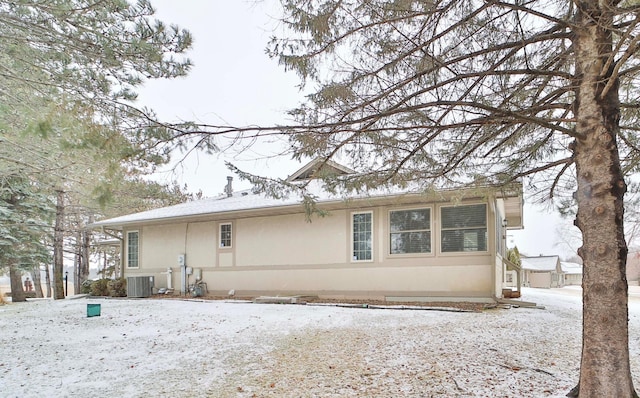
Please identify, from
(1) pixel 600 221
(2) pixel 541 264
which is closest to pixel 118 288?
(1) pixel 600 221

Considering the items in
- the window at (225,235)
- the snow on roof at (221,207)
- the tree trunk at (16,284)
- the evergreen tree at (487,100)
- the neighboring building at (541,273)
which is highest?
the evergreen tree at (487,100)

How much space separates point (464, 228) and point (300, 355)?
5894 millimetres

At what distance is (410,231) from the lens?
1016 centimetres

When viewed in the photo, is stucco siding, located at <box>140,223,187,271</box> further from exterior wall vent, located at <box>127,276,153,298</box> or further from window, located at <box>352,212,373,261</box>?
window, located at <box>352,212,373,261</box>

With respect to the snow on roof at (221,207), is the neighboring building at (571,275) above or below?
below

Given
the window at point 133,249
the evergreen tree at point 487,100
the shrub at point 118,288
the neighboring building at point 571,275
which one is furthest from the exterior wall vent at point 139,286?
the neighboring building at point 571,275

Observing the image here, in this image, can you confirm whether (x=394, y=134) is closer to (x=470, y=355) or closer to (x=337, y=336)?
(x=470, y=355)

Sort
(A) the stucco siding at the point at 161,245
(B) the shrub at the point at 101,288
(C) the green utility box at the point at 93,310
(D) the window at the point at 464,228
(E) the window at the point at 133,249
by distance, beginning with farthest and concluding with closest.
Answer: (E) the window at the point at 133,249
(B) the shrub at the point at 101,288
(A) the stucco siding at the point at 161,245
(D) the window at the point at 464,228
(C) the green utility box at the point at 93,310

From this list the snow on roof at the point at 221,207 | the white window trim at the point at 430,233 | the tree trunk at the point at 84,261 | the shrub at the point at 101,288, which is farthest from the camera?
the tree trunk at the point at 84,261

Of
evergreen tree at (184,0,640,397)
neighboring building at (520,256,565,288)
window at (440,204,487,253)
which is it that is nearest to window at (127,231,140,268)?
window at (440,204,487,253)

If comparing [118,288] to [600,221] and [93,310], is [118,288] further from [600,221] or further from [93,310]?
[600,221]

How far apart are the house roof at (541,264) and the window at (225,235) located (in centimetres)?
2597

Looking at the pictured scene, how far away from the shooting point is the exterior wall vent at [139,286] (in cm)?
1289

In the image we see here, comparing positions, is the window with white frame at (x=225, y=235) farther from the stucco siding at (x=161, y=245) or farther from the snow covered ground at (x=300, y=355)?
the snow covered ground at (x=300, y=355)
